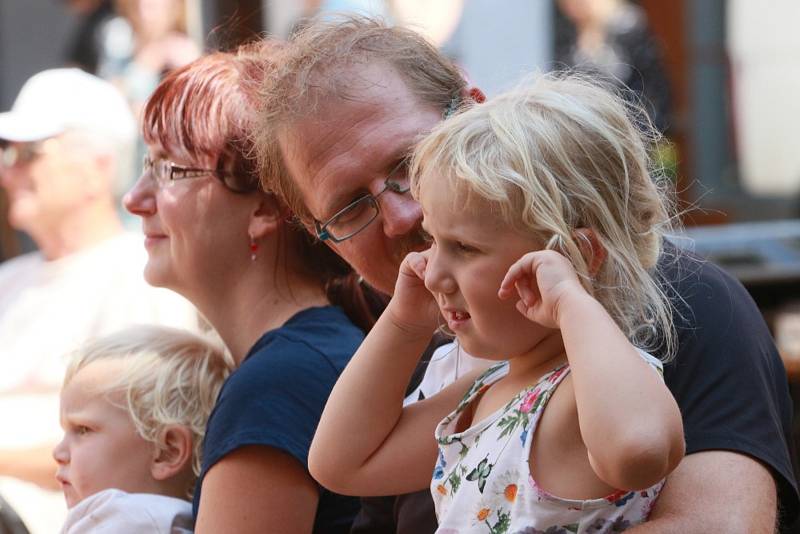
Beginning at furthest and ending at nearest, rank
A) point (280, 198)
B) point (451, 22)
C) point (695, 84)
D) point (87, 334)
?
1. point (695, 84)
2. point (451, 22)
3. point (87, 334)
4. point (280, 198)

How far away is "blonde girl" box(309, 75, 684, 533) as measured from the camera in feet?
4.23

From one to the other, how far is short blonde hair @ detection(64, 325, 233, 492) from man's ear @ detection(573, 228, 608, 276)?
103 centimetres

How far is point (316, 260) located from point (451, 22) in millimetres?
3510

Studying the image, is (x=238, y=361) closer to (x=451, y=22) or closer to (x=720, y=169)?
(x=451, y=22)

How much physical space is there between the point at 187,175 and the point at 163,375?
360 millimetres

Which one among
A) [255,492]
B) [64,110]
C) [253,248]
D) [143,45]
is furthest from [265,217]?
[143,45]

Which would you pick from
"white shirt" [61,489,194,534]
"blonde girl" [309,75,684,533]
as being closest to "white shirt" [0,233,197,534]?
"white shirt" [61,489,194,534]

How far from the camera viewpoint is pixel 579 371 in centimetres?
130

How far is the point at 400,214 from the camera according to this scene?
6.05ft

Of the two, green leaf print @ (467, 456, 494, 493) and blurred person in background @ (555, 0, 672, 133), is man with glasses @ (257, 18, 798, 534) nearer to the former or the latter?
green leaf print @ (467, 456, 494, 493)

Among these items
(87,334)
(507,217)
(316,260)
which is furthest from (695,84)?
(507,217)

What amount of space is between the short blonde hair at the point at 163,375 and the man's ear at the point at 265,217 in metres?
0.26

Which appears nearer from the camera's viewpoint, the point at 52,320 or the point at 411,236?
the point at 411,236

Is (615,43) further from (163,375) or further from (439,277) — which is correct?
(439,277)
